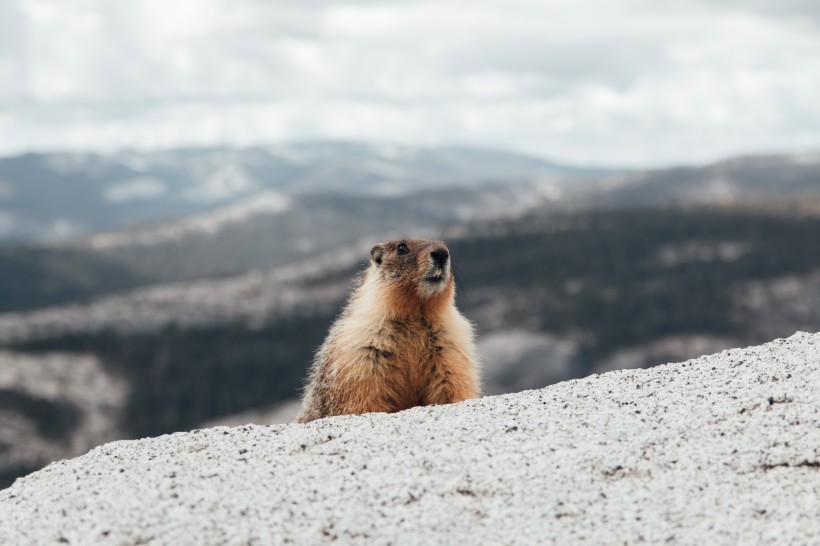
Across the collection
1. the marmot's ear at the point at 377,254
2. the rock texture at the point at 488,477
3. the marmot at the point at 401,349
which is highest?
the marmot's ear at the point at 377,254

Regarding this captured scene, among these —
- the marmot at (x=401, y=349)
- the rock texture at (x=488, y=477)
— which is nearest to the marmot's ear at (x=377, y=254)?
the marmot at (x=401, y=349)

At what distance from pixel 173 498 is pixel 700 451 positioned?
224 inches

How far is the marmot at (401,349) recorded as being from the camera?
45.1ft

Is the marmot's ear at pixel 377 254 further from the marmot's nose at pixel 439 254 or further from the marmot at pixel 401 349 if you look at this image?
the marmot's nose at pixel 439 254

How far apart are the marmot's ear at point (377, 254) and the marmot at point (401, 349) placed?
629 mm

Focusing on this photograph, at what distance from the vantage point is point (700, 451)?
31.9 ft

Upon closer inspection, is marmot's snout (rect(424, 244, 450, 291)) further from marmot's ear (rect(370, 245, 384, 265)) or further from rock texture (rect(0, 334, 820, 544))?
rock texture (rect(0, 334, 820, 544))

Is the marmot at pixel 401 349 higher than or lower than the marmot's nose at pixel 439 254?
lower

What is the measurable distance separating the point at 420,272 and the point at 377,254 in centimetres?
191

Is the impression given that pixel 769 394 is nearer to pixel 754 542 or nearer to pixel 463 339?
pixel 754 542

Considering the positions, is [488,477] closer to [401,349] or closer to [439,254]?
[401,349]

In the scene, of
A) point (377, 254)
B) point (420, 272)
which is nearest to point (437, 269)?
point (420, 272)

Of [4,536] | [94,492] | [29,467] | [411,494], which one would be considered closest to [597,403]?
[411,494]

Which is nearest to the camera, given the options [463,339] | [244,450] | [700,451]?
[700,451]
